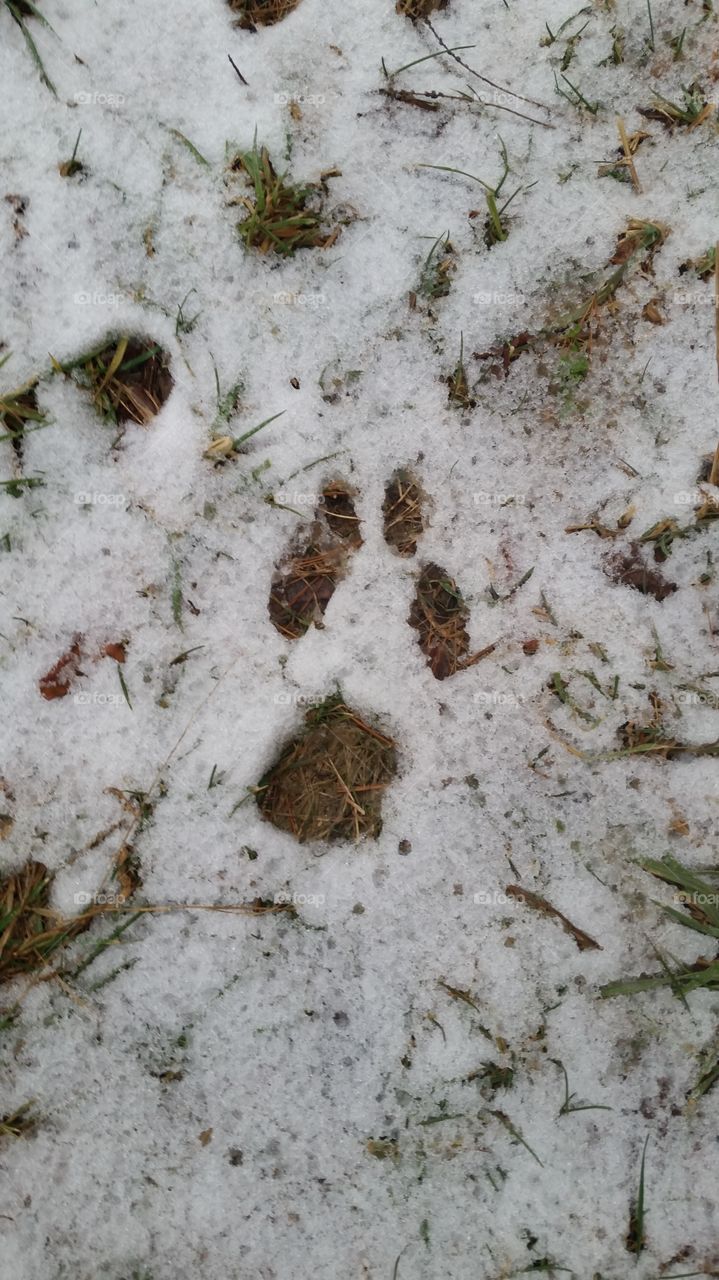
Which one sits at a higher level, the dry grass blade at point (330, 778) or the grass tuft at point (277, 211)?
the grass tuft at point (277, 211)

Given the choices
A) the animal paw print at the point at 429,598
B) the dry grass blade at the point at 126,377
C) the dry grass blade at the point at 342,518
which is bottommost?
the animal paw print at the point at 429,598

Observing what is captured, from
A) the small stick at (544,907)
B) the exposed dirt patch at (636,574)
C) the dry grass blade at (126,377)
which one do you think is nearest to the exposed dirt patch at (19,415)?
the dry grass blade at (126,377)

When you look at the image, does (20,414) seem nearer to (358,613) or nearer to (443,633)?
(358,613)

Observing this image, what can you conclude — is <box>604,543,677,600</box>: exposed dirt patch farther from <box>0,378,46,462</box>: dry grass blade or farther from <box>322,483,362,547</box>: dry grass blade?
<box>0,378,46,462</box>: dry grass blade

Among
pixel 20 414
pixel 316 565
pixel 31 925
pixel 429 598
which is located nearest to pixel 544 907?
pixel 429 598

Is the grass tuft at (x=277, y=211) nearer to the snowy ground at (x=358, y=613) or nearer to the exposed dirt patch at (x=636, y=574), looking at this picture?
the snowy ground at (x=358, y=613)

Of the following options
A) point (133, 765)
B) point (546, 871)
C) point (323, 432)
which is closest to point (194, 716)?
point (133, 765)
